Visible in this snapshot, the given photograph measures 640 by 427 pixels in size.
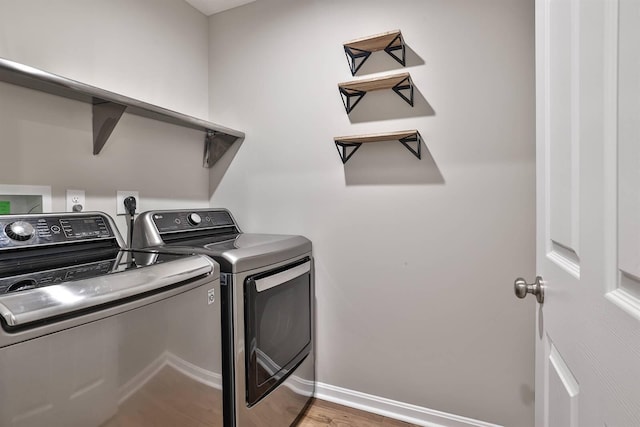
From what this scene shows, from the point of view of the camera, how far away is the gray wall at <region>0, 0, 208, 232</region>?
4.22 ft

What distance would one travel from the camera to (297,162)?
1974mm

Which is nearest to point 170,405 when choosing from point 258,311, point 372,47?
point 258,311

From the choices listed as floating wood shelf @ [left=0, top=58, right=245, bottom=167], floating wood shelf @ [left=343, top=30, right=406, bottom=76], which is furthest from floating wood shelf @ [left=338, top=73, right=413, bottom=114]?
floating wood shelf @ [left=0, top=58, right=245, bottom=167]

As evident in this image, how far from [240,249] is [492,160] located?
123 cm

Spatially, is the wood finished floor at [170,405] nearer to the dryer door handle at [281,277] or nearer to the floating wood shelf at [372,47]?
the dryer door handle at [281,277]

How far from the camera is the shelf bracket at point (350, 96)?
1786 millimetres

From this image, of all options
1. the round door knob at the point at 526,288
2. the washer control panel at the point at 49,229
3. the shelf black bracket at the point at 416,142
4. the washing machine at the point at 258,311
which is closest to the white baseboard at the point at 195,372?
the washing machine at the point at 258,311

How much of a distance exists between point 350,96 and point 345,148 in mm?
285

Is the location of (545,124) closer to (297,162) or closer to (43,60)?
(297,162)

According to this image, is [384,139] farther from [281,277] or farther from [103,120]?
[103,120]

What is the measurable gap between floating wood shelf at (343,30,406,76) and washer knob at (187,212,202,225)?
1185mm

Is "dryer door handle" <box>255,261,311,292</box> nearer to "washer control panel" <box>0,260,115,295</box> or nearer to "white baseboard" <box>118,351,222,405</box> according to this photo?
"white baseboard" <box>118,351,222,405</box>

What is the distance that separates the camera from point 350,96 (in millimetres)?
1824

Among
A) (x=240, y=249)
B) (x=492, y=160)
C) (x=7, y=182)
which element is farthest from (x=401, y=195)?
(x=7, y=182)
